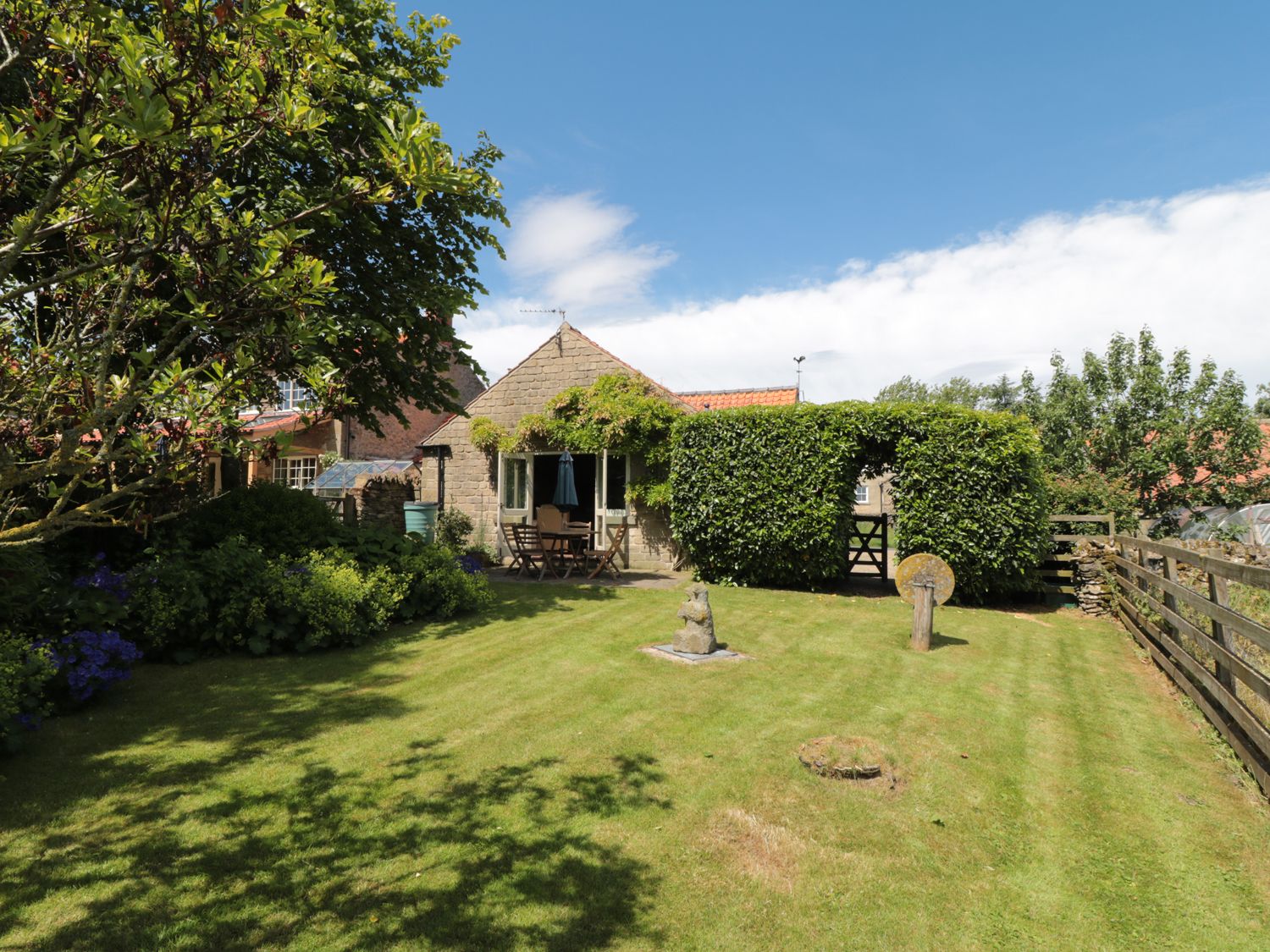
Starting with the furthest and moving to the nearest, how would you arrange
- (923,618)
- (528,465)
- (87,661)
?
(528,465) < (923,618) < (87,661)

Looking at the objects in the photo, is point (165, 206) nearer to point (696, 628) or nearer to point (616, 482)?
point (696, 628)

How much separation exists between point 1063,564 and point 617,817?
10.4 m

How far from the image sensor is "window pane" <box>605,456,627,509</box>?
1545 centimetres

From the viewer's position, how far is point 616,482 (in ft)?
51.8

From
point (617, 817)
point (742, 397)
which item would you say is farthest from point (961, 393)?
point (617, 817)

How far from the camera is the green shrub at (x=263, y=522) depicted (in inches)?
335

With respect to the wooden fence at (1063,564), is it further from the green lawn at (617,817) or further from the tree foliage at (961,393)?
the tree foliage at (961,393)

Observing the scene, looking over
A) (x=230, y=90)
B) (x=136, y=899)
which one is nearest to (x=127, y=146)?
(x=230, y=90)

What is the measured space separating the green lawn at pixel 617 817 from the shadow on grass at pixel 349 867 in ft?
0.05

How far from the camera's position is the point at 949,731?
5320mm

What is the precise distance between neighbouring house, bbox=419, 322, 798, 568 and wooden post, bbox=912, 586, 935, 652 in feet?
23.2

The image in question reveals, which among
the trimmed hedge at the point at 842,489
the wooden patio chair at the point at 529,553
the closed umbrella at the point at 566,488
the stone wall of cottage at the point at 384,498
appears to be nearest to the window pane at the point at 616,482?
→ the closed umbrella at the point at 566,488

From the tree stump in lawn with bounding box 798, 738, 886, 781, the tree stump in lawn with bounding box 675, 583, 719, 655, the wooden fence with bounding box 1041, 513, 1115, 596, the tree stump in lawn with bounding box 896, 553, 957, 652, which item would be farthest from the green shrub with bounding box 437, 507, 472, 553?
the tree stump in lawn with bounding box 798, 738, 886, 781

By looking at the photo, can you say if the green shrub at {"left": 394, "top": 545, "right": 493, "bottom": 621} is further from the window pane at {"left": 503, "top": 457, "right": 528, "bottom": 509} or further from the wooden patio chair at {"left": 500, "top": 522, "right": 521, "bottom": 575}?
the window pane at {"left": 503, "top": 457, "right": 528, "bottom": 509}
